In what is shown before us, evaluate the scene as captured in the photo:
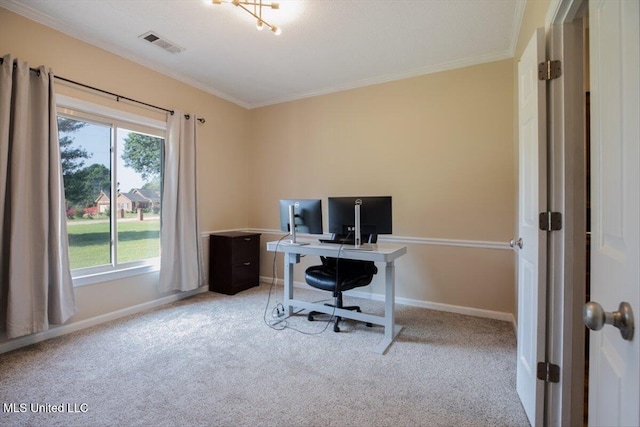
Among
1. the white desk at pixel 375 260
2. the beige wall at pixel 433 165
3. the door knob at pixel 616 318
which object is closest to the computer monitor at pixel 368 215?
the white desk at pixel 375 260

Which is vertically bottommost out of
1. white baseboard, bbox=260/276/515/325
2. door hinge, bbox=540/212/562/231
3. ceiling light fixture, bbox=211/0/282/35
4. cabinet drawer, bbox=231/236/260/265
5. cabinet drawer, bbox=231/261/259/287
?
white baseboard, bbox=260/276/515/325

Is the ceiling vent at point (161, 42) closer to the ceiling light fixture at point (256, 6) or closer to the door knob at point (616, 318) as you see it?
the ceiling light fixture at point (256, 6)

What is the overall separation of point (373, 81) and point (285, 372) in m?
3.21

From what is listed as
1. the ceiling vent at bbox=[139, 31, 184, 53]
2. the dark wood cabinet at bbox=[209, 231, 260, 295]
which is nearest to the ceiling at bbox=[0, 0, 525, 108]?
the ceiling vent at bbox=[139, 31, 184, 53]

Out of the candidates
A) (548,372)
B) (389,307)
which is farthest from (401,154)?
(548,372)

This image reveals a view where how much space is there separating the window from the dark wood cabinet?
699 mm

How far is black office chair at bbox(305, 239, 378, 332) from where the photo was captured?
8.51ft

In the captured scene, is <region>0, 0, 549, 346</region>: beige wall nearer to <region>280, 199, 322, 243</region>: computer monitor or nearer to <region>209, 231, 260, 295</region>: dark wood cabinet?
<region>209, 231, 260, 295</region>: dark wood cabinet

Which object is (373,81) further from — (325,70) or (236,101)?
(236,101)

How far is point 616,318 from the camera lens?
22.5 inches

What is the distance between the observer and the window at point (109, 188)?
2730mm

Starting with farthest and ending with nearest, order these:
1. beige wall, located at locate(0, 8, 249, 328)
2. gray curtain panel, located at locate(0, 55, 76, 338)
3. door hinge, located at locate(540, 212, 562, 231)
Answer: beige wall, located at locate(0, 8, 249, 328), gray curtain panel, located at locate(0, 55, 76, 338), door hinge, located at locate(540, 212, 562, 231)

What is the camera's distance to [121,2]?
88.3 inches

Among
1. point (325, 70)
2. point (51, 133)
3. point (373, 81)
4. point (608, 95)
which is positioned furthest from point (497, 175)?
point (51, 133)
